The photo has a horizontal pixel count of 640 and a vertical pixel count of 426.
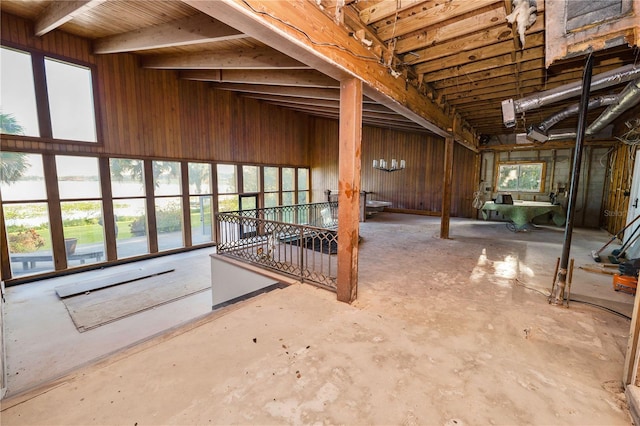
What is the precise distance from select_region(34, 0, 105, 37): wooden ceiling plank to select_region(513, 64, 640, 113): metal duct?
19.9 feet

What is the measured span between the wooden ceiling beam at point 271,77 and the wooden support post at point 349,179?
113cm

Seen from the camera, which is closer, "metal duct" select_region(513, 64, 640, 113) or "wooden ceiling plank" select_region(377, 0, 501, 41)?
"wooden ceiling plank" select_region(377, 0, 501, 41)

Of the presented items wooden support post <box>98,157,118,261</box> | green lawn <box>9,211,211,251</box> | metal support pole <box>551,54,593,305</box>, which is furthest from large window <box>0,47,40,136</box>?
metal support pole <box>551,54,593,305</box>

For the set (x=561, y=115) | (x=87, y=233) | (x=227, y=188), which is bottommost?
(x=87, y=233)

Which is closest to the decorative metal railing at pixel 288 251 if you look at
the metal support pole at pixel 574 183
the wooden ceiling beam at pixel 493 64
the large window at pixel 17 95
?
the metal support pole at pixel 574 183

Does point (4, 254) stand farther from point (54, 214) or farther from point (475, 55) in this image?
point (475, 55)

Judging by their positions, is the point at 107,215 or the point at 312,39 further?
the point at 107,215

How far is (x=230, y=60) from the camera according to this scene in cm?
459

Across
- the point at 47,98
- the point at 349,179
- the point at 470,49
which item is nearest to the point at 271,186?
the point at 47,98

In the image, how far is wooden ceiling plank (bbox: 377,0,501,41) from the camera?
2117 mm

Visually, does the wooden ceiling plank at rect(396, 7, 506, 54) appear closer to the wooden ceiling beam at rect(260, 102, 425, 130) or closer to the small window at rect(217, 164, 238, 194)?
the wooden ceiling beam at rect(260, 102, 425, 130)

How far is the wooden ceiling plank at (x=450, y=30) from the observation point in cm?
230

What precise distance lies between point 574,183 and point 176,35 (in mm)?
5636

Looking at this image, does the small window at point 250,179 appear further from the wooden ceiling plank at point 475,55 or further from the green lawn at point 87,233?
the wooden ceiling plank at point 475,55
